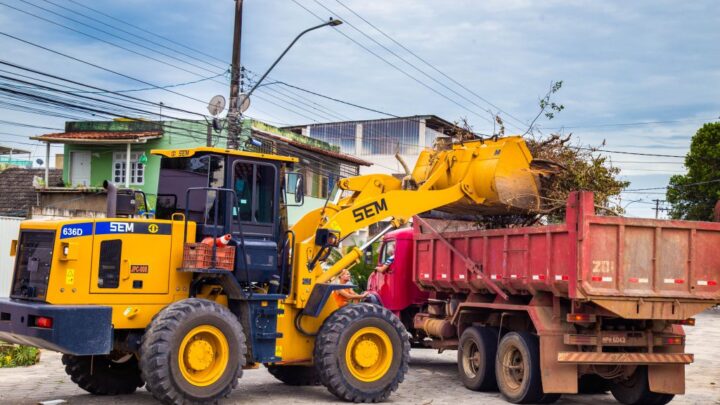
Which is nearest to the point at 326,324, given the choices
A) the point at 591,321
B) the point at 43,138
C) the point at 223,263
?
the point at 223,263

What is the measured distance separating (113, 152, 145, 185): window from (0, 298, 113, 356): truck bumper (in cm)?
2295

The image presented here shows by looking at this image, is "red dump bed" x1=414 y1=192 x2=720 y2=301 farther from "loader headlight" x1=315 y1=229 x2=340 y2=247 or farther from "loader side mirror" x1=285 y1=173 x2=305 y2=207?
"loader side mirror" x1=285 y1=173 x2=305 y2=207

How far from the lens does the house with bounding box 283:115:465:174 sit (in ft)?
155

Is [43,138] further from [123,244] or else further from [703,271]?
[703,271]

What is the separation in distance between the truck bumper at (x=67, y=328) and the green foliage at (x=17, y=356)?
5514 mm

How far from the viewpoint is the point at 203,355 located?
33.5ft

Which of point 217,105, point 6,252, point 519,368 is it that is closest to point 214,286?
point 519,368

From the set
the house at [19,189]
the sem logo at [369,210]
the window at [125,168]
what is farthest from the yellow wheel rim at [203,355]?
the window at [125,168]

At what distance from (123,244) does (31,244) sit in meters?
1.17

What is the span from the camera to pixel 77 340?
31.3 feet

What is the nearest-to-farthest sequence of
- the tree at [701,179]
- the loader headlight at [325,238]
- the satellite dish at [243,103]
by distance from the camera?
the loader headlight at [325,238]
the satellite dish at [243,103]
the tree at [701,179]

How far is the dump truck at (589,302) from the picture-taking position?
11.0 metres

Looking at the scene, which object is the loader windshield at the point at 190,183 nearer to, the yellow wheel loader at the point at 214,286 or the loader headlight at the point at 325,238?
the yellow wheel loader at the point at 214,286

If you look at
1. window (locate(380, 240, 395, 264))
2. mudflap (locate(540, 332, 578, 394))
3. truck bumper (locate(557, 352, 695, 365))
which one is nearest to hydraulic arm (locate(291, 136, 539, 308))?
mudflap (locate(540, 332, 578, 394))
